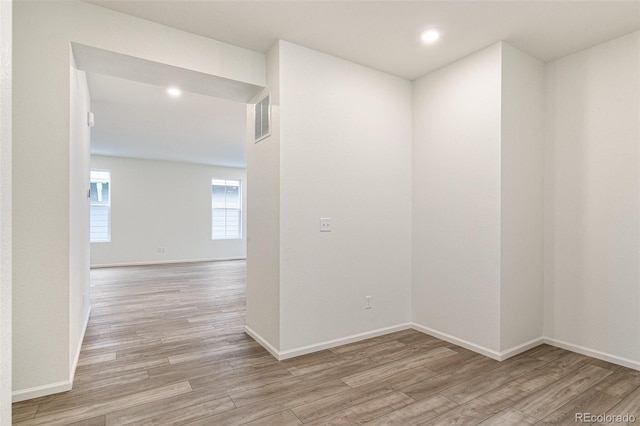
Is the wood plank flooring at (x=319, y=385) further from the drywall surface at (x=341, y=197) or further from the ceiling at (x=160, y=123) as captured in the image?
the ceiling at (x=160, y=123)

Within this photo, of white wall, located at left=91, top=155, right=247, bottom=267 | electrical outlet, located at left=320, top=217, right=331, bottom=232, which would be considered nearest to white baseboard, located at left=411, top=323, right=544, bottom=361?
electrical outlet, located at left=320, top=217, right=331, bottom=232

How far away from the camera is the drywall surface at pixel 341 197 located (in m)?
2.98

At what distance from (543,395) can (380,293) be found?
1561 millimetres

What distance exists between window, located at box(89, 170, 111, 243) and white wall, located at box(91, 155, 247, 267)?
0.36 feet

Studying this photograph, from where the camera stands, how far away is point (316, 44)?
3.00m

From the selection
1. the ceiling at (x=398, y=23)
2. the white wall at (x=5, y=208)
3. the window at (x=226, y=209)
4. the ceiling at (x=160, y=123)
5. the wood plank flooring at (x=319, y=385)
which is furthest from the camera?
the window at (x=226, y=209)

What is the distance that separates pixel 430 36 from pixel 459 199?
57.2 inches

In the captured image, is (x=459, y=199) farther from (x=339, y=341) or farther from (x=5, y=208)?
(x=5, y=208)

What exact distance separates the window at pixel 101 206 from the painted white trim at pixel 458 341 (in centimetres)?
788

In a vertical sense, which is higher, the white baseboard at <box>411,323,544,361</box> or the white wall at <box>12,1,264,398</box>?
the white wall at <box>12,1,264,398</box>

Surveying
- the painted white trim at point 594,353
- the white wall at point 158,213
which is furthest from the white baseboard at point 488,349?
the white wall at point 158,213

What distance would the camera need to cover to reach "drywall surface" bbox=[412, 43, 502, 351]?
2979mm

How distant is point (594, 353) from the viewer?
9.68 feet

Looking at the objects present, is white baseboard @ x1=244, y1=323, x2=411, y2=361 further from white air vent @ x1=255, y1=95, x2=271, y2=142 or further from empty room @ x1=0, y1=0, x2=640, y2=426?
white air vent @ x1=255, y1=95, x2=271, y2=142
